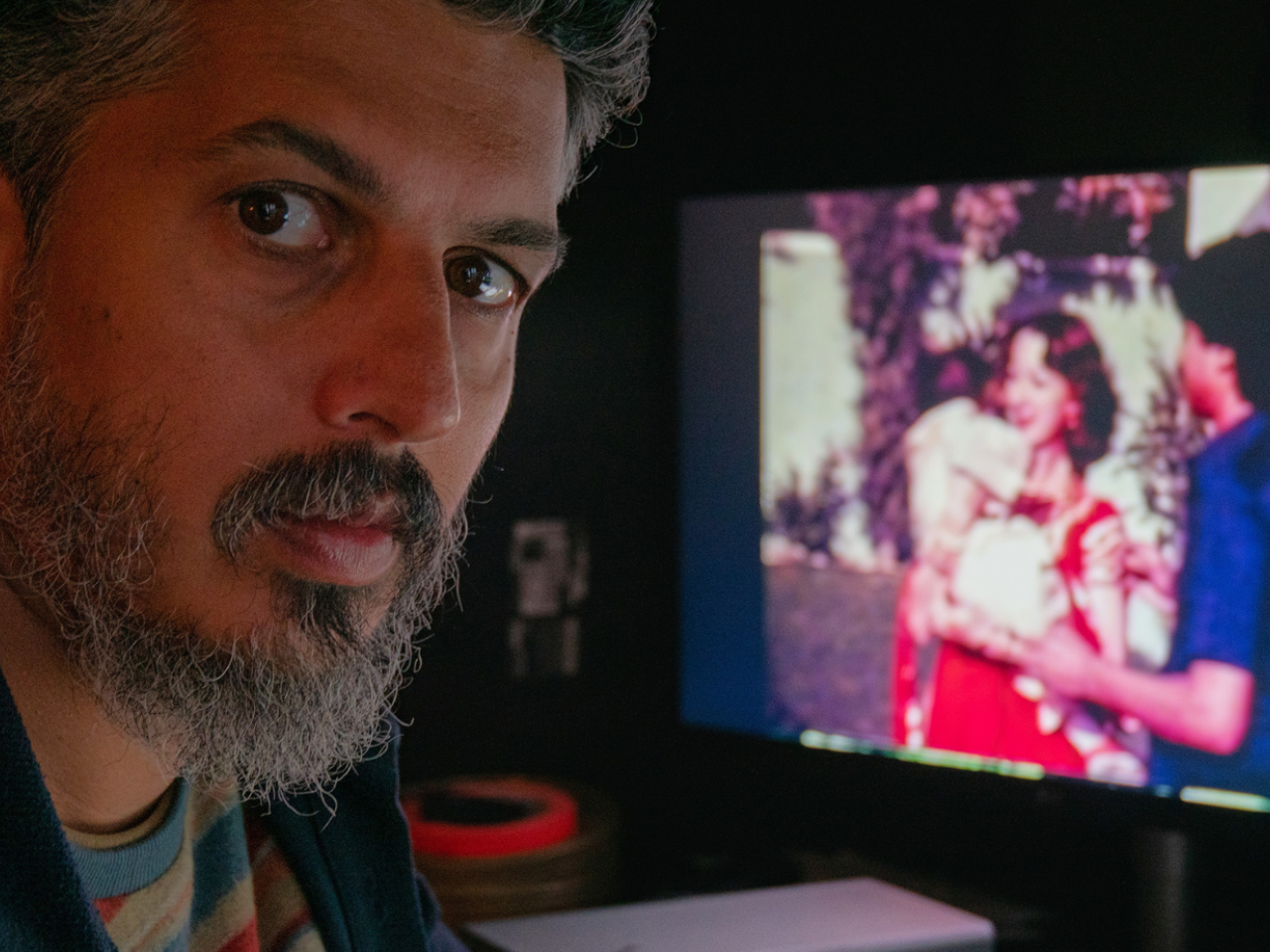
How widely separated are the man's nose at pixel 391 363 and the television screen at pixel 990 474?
667 millimetres

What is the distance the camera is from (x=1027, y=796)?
1.26 metres

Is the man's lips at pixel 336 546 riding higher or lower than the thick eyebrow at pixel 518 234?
lower

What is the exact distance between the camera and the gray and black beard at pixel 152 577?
0.72 m

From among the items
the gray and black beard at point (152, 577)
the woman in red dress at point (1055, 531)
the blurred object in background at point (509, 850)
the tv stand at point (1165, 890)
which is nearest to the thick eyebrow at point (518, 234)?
the gray and black beard at point (152, 577)

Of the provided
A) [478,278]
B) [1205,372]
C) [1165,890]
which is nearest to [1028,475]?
[1205,372]

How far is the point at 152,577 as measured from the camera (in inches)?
29.1

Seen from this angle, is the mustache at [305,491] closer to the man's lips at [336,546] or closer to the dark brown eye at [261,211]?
the man's lips at [336,546]

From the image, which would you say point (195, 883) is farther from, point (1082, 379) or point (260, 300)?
point (1082, 379)

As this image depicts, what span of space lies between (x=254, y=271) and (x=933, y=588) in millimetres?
797

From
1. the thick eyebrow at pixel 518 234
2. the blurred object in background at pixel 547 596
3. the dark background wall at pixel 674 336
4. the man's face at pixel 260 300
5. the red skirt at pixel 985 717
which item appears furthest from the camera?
the blurred object in background at pixel 547 596

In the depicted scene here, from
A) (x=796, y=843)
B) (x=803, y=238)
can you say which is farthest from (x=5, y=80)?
(x=796, y=843)

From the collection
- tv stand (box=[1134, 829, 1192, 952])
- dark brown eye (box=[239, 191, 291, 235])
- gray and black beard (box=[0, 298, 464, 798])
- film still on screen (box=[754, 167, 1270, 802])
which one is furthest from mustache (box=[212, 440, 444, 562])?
tv stand (box=[1134, 829, 1192, 952])

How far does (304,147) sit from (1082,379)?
2.55ft

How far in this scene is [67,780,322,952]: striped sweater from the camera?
802mm
